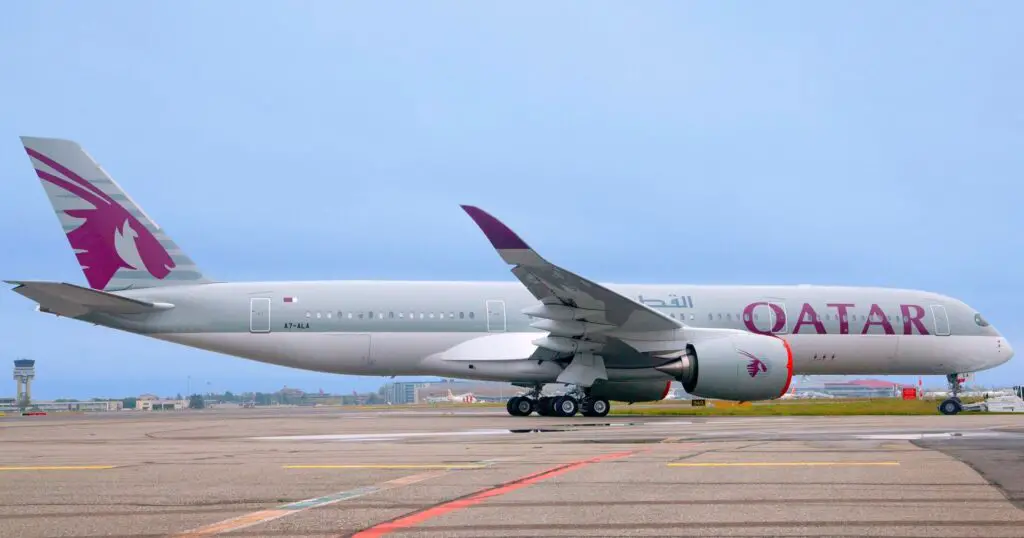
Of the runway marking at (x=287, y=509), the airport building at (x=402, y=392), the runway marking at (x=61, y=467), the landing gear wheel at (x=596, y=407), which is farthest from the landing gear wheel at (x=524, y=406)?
the airport building at (x=402, y=392)

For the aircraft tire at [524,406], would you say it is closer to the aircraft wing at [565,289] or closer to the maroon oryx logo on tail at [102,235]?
the aircraft wing at [565,289]

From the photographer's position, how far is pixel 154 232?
1037 inches

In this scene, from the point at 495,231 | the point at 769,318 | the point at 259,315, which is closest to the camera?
the point at 495,231

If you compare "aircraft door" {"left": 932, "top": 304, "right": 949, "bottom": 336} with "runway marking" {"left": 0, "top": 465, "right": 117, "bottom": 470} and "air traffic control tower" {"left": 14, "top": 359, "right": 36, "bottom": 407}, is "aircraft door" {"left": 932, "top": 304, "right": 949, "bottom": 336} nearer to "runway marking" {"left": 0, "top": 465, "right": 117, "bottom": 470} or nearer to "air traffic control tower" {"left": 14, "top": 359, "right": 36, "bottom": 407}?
"runway marking" {"left": 0, "top": 465, "right": 117, "bottom": 470}

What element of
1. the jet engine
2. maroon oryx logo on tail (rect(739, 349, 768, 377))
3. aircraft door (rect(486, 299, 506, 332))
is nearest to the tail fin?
aircraft door (rect(486, 299, 506, 332))

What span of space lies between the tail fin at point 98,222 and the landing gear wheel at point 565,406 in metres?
10.9

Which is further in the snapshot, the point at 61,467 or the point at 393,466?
the point at 61,467

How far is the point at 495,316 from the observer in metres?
26.3

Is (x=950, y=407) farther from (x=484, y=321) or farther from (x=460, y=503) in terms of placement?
(x=460, y=503)

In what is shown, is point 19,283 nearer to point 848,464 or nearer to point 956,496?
point 848,464

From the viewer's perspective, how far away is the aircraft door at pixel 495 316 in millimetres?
26234

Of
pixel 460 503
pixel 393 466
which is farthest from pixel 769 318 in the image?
pixel 460 503

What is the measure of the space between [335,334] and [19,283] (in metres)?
7.71

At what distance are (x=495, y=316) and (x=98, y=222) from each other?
11035mm
